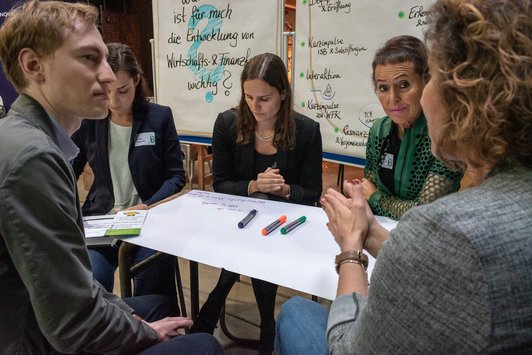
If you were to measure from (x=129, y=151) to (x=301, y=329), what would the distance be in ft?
4.00

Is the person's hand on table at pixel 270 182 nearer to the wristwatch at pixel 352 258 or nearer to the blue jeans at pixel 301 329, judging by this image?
the blue jeans at pixel 301 329

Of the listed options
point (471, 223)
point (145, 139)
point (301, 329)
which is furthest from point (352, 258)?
point (145, 139)

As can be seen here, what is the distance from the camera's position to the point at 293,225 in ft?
4.24

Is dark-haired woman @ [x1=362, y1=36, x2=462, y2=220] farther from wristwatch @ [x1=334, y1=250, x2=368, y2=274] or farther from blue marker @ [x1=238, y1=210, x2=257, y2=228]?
wristwatch @ [x1=334, y1=250, x2=368, y2=274]

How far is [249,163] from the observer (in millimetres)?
1861

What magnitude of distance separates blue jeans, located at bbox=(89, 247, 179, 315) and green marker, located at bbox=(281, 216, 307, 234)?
511 mm

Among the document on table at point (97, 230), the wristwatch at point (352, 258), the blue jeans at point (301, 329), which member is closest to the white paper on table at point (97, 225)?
the document on table at point (97, 230)

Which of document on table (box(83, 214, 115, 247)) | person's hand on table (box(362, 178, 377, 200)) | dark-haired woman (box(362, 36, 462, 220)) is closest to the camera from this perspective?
document on table (box(83, 214, 115, 247))

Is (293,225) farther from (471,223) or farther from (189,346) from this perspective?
(471,223)

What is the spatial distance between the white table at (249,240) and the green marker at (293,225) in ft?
0.05

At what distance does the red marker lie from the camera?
125cm

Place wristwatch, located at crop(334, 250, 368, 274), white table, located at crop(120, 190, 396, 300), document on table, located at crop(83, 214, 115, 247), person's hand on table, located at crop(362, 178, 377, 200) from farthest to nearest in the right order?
person's hand on table, located at crop(362, 178, 377, 200) < document on table, located at crop(83, 214, 115, 247) < white table, located at crop(120, 190, 396, 300) < wristwatch, located at crop(334, 250, 368, 274)

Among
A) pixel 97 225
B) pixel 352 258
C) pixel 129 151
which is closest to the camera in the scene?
pixel 352 258

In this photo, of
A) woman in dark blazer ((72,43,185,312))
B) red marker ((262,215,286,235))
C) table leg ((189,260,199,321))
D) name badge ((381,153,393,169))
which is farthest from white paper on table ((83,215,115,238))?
name badge ((381,153,393,169))
